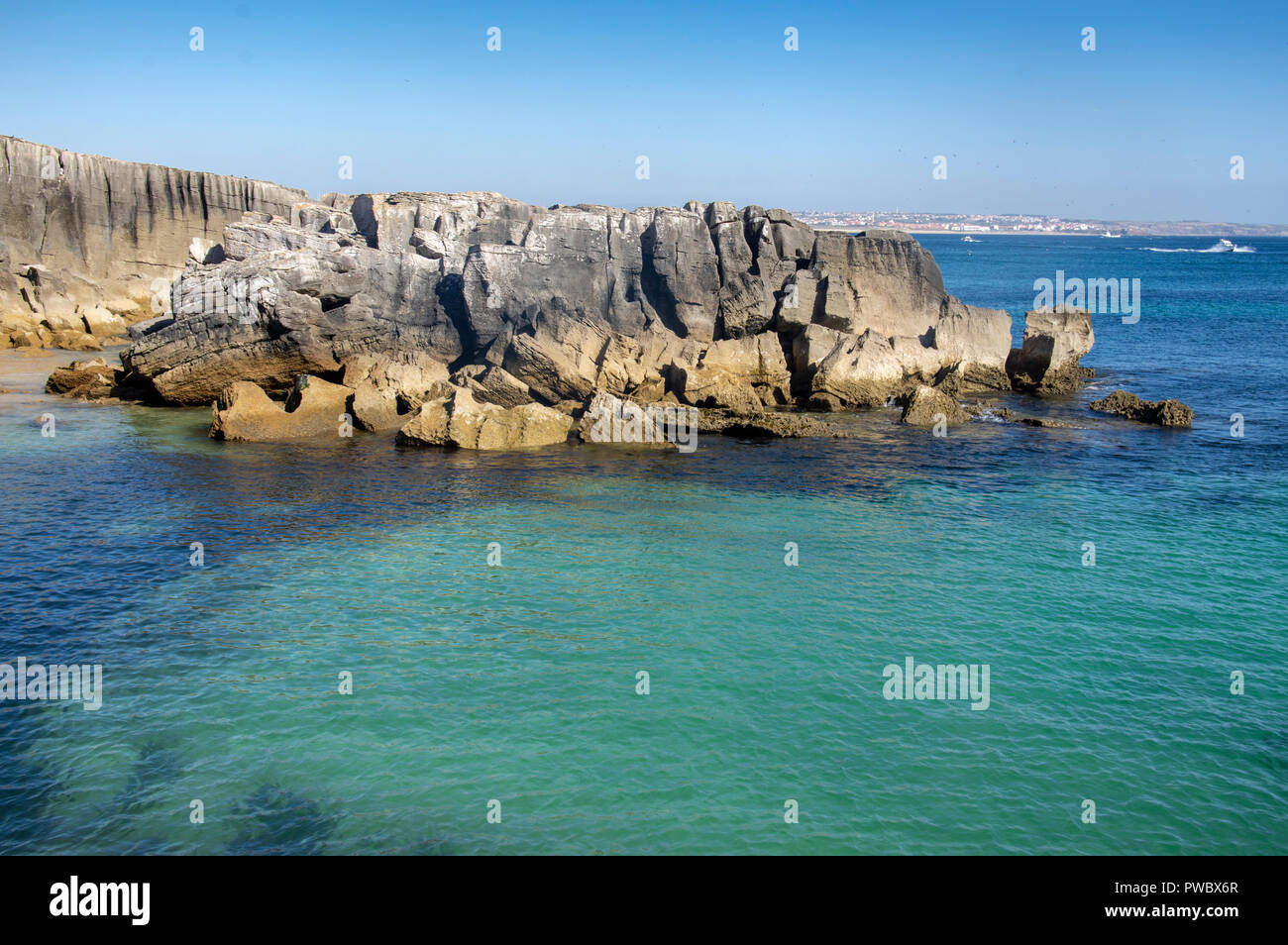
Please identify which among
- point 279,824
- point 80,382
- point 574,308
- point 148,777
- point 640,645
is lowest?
point 279,824

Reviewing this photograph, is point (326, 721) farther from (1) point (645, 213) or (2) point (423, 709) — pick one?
(1) point (645, 213)

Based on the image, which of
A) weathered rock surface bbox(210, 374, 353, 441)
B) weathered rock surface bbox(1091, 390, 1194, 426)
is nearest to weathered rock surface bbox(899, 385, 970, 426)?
weathered rock surface bbox(1091, 390, 1194, 426)

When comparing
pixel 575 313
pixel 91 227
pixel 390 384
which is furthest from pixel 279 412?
pixel 91 227

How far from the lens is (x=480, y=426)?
2581cm

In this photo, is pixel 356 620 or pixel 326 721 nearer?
pixel 326 721

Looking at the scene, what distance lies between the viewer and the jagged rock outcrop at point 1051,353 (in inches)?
1363

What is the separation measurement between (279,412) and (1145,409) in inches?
1079

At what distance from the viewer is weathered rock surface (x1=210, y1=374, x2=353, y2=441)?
26094 millimetres

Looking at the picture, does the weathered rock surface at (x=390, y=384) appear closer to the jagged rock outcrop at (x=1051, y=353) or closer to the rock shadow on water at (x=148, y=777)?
the rock shadow on water at (x=148, y=777)

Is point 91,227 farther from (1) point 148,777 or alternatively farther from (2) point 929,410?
(1) point 148,777

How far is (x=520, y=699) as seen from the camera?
12.4 meters
